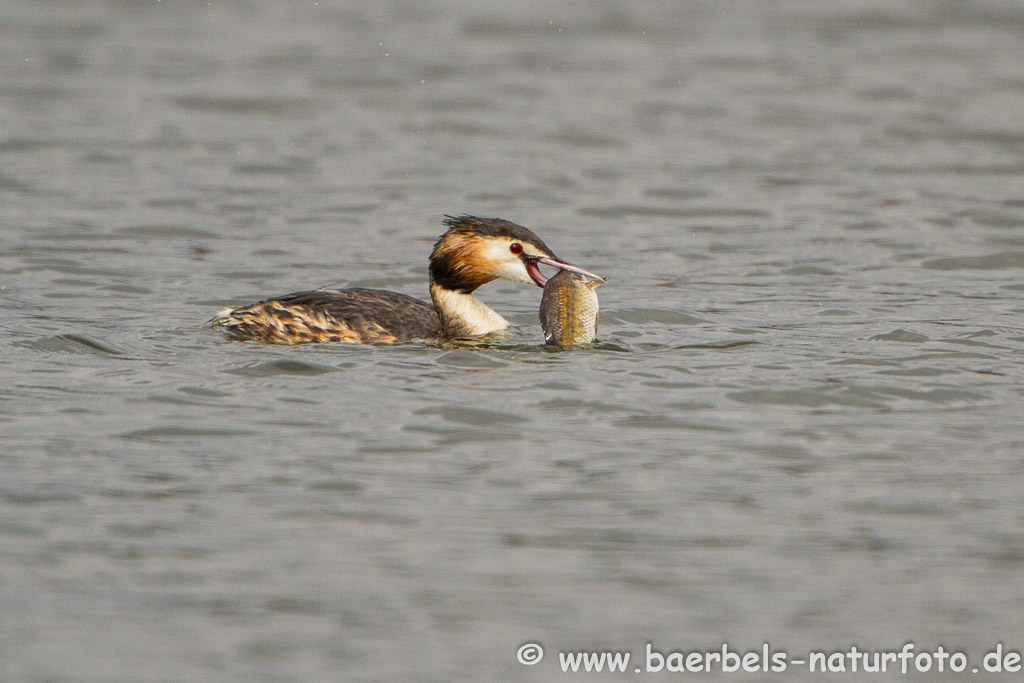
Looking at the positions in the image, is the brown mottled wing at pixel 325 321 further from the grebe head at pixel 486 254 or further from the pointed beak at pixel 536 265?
the pointed beak at pixel 536 265

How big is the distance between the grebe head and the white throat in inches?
2.3

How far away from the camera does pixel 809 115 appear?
2064cm

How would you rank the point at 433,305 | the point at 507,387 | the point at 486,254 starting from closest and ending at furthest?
the point at 507,387 < the point at 486,254 < the point at 433,305

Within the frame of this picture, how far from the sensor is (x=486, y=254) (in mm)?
10820

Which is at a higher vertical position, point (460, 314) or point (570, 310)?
point (570, 310)

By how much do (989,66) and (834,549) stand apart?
714 inches

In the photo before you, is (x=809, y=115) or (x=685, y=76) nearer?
(x=809, y=115)

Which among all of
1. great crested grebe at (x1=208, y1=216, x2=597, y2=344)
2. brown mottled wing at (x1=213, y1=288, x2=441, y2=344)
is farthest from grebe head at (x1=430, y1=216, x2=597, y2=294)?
brown mottled wing at (x1=213, y1=288, x2=441, y2=344)

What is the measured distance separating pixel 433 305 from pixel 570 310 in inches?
54.4

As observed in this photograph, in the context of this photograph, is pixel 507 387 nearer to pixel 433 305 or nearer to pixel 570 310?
pixel 570 310

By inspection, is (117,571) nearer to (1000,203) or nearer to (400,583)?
(400,583)

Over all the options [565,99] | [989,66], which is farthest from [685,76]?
[989,66]

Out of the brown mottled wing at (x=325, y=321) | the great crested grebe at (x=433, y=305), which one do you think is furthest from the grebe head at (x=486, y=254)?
the brown mottled wing at (x=325, y=321)

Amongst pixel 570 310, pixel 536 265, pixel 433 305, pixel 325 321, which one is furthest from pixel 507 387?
pixel 433 305
